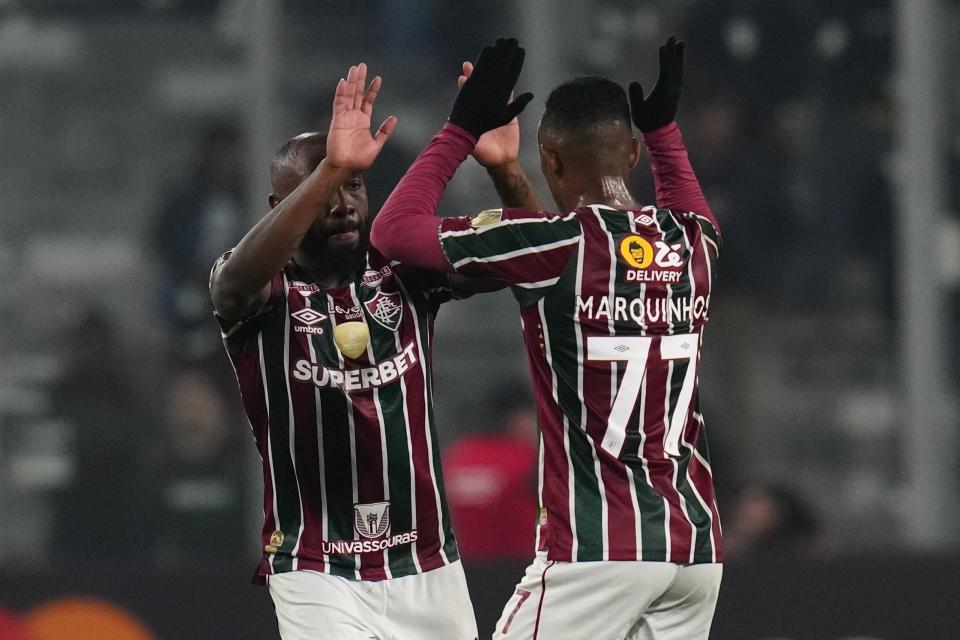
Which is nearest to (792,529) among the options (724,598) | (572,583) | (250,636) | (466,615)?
(724,598)

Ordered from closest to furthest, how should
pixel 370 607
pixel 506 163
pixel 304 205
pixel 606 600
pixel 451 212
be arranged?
1. pixel 606 600
2. pixel 304 205
3. pixel 370 607
4. pixel 506 163
5. pixel 451 212

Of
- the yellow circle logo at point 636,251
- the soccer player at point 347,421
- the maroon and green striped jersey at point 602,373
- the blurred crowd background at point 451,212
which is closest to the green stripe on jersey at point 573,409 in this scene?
the maroon and green striped jersey at point 602,373

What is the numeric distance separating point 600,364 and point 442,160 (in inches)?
23.9

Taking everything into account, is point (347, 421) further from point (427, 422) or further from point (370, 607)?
point (370, 607)

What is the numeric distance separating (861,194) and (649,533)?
441 centimetres

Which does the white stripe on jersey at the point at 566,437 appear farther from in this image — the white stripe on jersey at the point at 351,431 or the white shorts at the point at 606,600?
the white stripe on jersey at the point at 351,431

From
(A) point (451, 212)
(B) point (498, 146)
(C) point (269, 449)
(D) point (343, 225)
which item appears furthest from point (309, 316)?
(A) point (451, 212)

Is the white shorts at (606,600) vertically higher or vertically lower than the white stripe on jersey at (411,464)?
lower

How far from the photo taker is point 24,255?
7621 mm

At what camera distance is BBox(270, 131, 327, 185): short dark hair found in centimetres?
399

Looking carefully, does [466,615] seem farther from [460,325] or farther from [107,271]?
[107,271]

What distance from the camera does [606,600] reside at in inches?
138

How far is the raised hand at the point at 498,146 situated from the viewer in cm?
404

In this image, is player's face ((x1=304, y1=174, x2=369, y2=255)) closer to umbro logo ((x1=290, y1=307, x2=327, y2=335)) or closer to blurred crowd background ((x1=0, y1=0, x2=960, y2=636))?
umbro logo ((x1=290, y1=307, x2=327, y2=335))
